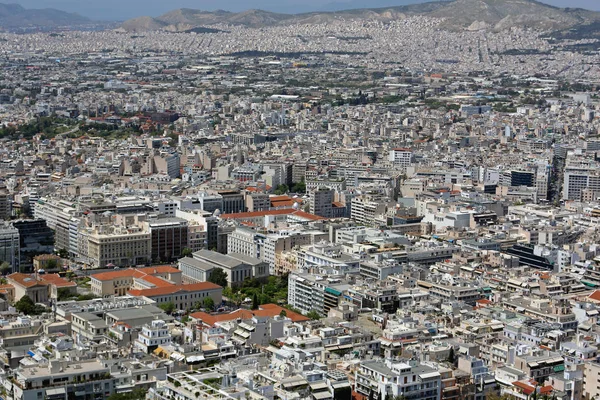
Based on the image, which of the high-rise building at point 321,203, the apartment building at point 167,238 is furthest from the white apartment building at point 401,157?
the apartment building at point 167,238

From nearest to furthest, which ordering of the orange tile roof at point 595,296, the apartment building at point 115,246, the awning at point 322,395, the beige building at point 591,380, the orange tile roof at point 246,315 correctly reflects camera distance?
the awning at point 322,395
the beige building at point 591,380
the orange tile roof at point 246,315
the orange tile roof at point 595,296
the apartment building at point 115,246

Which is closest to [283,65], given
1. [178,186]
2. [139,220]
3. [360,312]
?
[178,186]

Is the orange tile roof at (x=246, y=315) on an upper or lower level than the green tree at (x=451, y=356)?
lower

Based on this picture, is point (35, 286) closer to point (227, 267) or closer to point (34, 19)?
point (227, 267)

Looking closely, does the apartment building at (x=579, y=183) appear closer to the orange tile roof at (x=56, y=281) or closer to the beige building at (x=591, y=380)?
the orange tile roof at (x=56, y=281)

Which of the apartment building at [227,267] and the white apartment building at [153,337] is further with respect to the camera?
the apartment building at [227,267]

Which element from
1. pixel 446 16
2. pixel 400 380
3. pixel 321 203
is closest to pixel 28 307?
pixel 400 380
